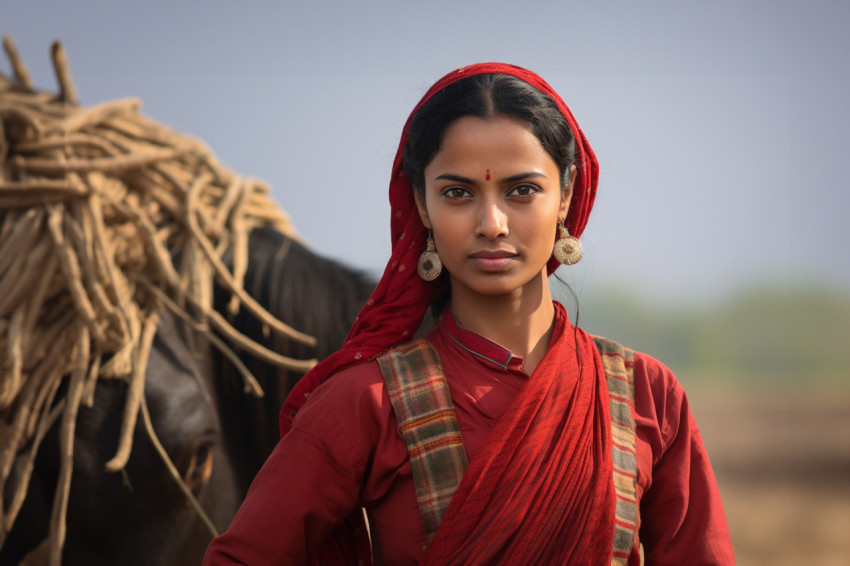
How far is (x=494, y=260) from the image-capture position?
1.49 m

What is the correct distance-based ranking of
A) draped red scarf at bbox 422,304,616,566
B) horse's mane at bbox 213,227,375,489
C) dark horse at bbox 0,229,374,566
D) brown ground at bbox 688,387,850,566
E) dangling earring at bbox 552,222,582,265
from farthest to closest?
1. brown ground at bbox 688,387,850,566
2. horse's mane at bbox 213,227,375,489
3. dark horse at bbox 0,229,374,566
4. dangling earring at bbox 552,222,582,265
5. draped red scarf at bbox 422,304,616,566

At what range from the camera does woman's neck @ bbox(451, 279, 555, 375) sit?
1.60 metres

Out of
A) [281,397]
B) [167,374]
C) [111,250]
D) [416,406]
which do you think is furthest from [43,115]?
[416,406]

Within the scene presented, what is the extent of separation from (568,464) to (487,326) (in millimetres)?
311

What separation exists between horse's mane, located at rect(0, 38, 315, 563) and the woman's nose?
1.39 meters

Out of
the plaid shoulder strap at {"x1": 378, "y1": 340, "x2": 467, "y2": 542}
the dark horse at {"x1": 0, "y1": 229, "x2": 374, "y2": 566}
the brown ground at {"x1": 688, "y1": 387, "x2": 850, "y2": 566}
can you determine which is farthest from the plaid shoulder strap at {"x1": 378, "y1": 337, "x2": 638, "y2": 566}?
the brown ground at {"x1": 688, "y1": 387, "x2": 850, "y2": 566}

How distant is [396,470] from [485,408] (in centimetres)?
20

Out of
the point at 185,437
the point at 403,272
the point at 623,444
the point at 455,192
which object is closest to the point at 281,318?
the point at 185,437

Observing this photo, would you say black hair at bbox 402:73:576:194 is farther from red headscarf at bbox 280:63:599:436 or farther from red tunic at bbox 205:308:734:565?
red tunic at bbox 205:308:734:565

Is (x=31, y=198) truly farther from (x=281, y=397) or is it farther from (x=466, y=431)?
(x=466, y=431)

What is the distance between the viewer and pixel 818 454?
16953 mm

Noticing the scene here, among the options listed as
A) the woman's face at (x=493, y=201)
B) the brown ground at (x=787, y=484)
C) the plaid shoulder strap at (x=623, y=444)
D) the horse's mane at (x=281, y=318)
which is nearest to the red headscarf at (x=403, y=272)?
the woman's face at (x=493, y=201)

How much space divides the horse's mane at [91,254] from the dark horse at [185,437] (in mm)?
74

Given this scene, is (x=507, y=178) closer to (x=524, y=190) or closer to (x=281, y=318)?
(x=524, y=190)
